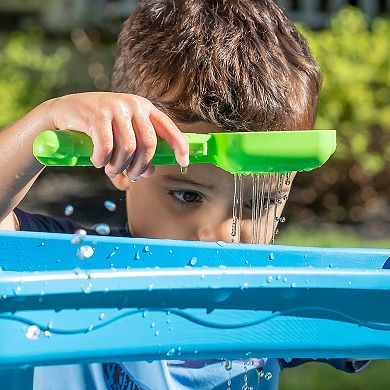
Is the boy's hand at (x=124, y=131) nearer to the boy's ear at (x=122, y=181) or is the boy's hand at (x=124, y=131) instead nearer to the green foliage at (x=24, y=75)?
the boy's ear at (x=122, y=181)

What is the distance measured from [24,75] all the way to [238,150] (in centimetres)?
598

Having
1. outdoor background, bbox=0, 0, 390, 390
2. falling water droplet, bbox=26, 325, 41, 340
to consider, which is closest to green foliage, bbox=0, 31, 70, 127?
outdoor background, bbox=0, 0, 390, 390

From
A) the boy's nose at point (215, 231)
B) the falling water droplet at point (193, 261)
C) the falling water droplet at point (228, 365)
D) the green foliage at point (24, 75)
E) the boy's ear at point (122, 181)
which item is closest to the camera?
the falling water droplet at point (193, 261)

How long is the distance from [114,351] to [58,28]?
7.84 meters

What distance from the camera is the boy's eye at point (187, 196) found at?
186cm

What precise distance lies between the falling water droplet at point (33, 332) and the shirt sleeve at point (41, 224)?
3.28ft

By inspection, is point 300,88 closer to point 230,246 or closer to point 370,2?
point 230,246

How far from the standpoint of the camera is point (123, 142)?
1.24 meters

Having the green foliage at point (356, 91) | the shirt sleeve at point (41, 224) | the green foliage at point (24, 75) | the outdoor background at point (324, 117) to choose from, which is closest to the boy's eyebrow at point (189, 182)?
the shirt sleeve at point (41, 224)

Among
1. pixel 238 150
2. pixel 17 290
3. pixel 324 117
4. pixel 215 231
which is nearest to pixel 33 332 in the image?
pixel 17 290

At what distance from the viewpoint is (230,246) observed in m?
1.37

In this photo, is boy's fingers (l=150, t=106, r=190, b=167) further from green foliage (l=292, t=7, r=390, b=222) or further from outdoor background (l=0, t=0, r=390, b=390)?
green foliage (l=292, t=7, r=390, b=222)

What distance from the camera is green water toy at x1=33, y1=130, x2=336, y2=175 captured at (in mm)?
1207

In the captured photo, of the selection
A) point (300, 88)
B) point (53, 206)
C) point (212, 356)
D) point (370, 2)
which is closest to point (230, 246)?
point (212, 356)
